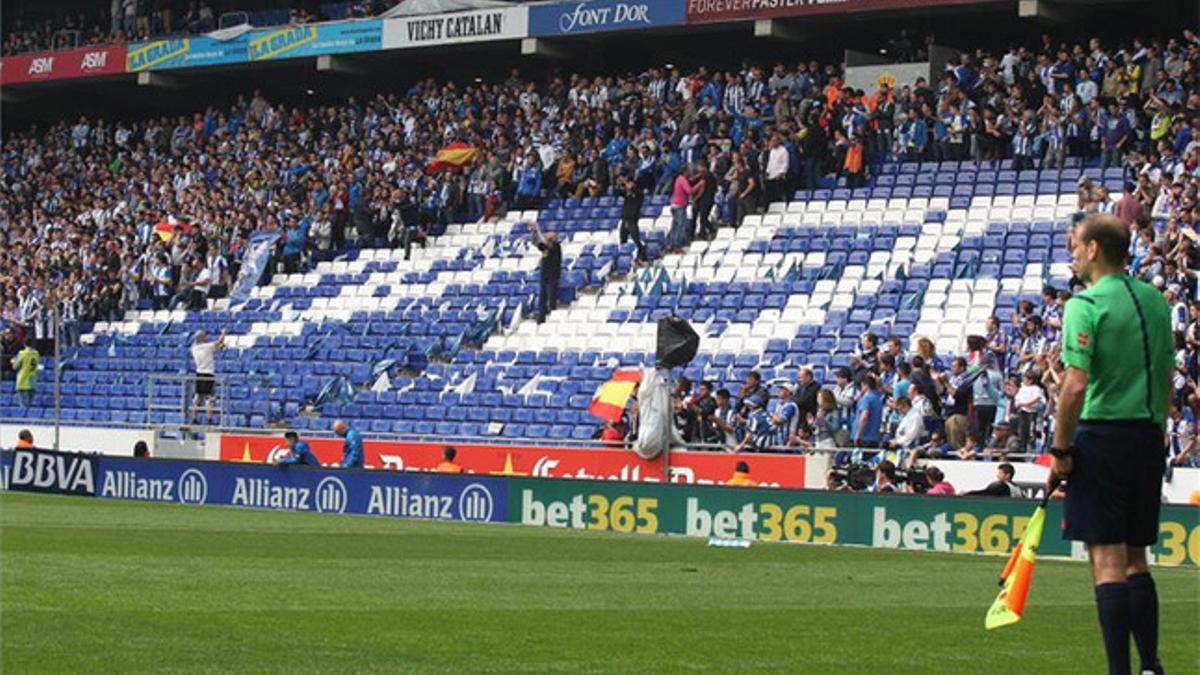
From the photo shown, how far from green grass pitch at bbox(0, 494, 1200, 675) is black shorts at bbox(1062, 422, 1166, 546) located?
1848mm

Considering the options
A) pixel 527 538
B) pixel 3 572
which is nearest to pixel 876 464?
pixel 527 538

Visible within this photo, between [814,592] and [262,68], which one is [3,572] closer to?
[814,592]

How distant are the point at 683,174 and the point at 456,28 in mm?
9208

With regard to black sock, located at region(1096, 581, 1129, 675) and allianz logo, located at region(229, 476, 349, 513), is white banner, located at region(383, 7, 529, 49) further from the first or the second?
black sock, located at region(1096, 581, 1129, 675)

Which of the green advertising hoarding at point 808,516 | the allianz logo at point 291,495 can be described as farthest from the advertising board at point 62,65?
the green advertising hoarding at point 808,516

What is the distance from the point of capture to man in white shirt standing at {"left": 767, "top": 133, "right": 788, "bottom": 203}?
112 ft

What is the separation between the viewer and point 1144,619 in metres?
7.59

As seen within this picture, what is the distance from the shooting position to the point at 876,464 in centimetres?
2400

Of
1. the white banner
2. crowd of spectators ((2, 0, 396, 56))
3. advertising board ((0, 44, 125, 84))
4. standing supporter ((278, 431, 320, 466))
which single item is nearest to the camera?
standing supporter ((278, 431, 320, 466))

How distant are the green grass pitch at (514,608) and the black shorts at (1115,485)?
185 centimetres

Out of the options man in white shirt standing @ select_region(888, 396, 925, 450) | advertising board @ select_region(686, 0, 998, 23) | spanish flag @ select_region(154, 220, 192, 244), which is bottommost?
man in white shirt standing @ select_region(888, 396, 925, 450)

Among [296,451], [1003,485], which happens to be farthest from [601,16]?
[1003,485]

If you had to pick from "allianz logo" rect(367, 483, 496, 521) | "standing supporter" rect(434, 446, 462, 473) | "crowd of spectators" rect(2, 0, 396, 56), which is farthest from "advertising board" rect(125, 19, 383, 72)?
"allianz logo" rect(367, 483, 496, 521)

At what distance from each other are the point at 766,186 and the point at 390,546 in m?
17.8
